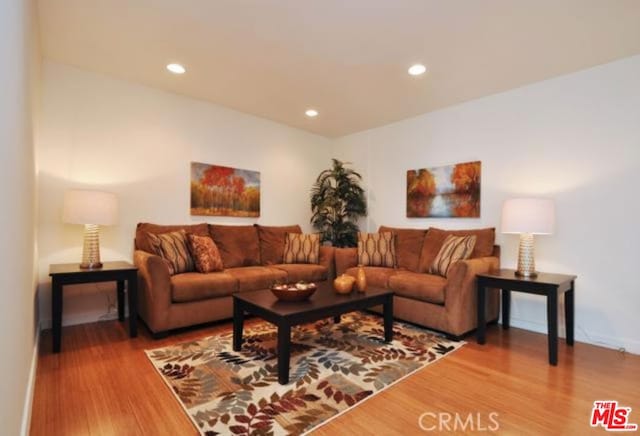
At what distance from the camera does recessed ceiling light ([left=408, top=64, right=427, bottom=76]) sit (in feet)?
9.16

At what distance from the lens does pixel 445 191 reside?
380 cm

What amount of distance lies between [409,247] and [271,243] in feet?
5.63

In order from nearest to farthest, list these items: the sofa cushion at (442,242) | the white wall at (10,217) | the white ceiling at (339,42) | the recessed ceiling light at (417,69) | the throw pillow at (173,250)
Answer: the white wall at (10,217) < the white ceiling at (339,42) < the recessed ceiling light at (417,69) < the throw pillow at (173,250) < the sofa cushion at (442,242)

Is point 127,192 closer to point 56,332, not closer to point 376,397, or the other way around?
point 56,332

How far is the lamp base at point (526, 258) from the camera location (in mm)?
2709

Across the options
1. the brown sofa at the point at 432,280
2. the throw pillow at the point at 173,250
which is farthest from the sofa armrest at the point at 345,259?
the throw pillow at the point at 173,250

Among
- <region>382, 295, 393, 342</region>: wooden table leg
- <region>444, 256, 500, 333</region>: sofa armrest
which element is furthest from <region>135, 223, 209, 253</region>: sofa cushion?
<region>444, 256, 500, 333</region>: sofa armrest

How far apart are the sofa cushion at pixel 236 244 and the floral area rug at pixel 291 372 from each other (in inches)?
36.0

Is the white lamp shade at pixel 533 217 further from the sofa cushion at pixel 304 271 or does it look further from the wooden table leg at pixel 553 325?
the sofa cushion at pixel 304 271

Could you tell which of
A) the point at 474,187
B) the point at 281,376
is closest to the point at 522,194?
the point at 474,187

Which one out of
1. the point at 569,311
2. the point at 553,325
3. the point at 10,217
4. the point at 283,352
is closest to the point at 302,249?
the point at 283,352

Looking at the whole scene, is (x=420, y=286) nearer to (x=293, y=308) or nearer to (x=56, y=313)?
(x=293, y=308)

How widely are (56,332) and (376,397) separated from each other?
235 cm

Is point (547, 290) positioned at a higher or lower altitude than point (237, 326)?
higher
